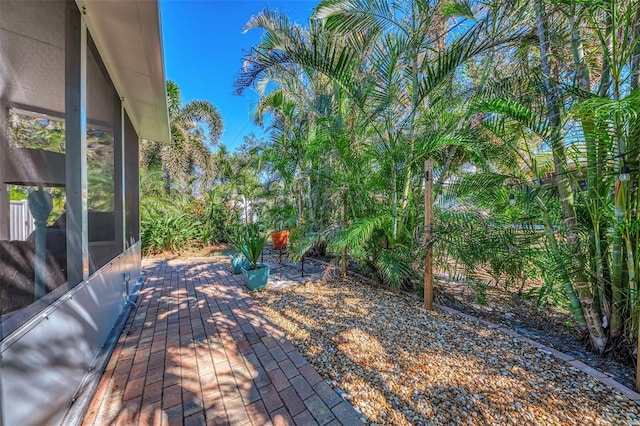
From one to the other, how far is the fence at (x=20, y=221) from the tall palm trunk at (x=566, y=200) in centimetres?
376

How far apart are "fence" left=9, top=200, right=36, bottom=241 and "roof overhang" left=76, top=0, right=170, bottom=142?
1.66 m

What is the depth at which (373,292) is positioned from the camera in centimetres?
357

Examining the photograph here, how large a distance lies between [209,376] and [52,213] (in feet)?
5.03

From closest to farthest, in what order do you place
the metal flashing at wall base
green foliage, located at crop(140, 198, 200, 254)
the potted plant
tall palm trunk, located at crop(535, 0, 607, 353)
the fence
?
the metal flashing at wall base → the fence → tall palm trunk, located at crop(535, 0, 607, 353) → the potted plant → green foliage, located at crop(140, 198, 200, 254)

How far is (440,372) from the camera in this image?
1.80m

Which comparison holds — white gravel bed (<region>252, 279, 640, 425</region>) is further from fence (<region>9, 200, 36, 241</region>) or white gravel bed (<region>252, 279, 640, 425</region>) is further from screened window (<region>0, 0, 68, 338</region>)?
fence (<region>9, 200, 36, 241</region>)

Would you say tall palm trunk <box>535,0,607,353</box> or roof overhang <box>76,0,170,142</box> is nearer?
roof overhang <box>76,0,170,142</box>

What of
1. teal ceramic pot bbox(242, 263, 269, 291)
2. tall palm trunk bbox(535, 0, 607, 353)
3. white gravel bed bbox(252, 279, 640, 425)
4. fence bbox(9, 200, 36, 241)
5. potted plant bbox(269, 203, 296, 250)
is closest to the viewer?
fence bbox(9, 200, 36, 241)

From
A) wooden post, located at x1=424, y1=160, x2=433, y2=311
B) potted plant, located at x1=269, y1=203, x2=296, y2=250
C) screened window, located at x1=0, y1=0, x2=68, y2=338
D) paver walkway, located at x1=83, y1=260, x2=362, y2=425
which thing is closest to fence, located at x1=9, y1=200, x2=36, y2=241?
screened window, located at x1=0, y1=0, x2=68, y2=338

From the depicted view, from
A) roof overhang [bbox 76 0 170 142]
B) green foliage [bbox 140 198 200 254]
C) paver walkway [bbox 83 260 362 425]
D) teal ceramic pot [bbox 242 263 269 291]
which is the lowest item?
paver walkway [bbox 83 260 362 425]

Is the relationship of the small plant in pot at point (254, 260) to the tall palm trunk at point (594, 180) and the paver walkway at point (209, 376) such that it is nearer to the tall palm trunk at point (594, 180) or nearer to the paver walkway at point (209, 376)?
the paver walkway at point (209, 376)

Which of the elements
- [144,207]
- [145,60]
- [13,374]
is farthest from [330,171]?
[144,207]

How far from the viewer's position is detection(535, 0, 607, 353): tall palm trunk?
6.84 ft

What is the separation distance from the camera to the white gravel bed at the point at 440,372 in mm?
1442
